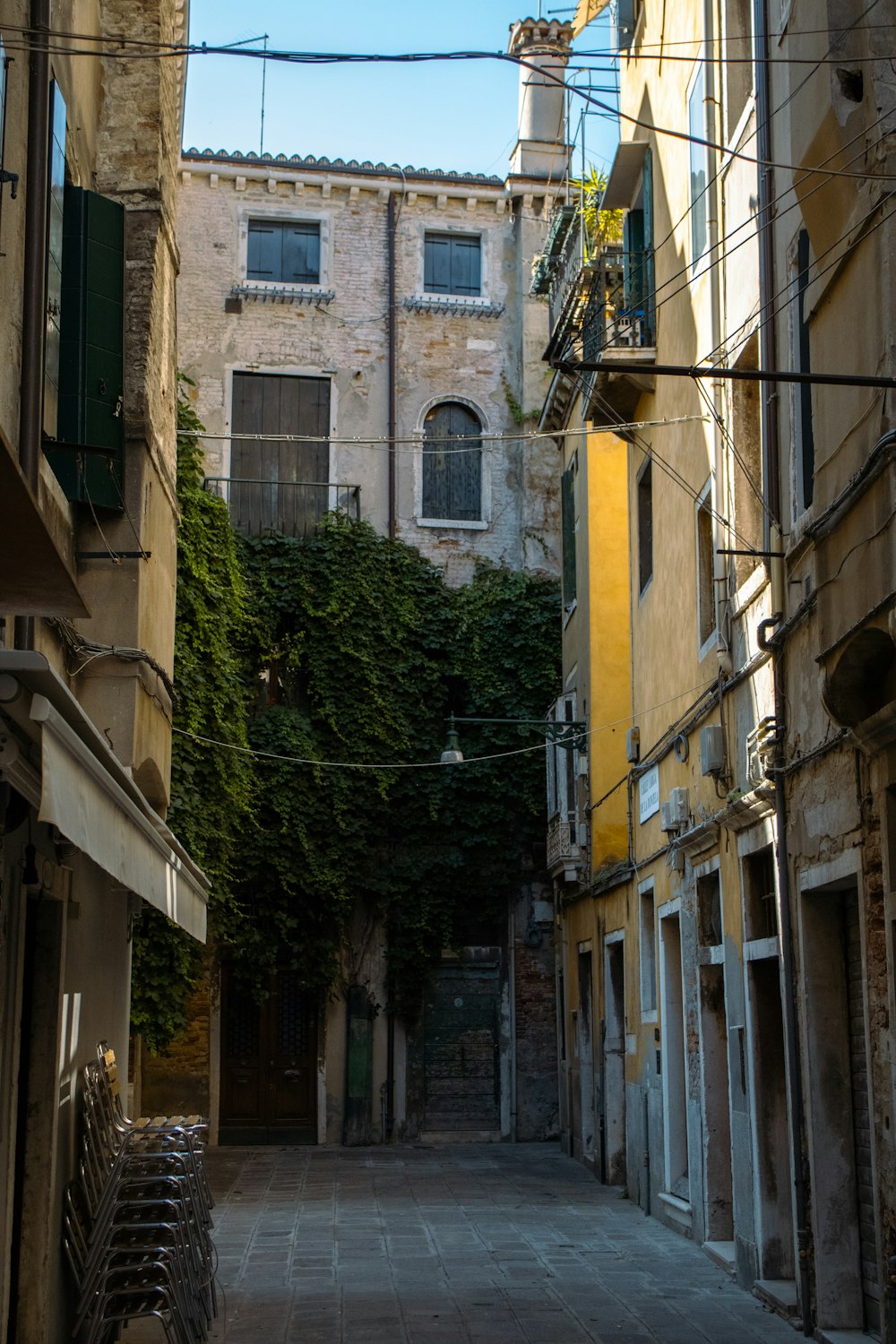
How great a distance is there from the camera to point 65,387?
7910mm

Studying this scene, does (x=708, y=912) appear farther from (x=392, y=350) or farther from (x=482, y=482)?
(x=392, y=350)

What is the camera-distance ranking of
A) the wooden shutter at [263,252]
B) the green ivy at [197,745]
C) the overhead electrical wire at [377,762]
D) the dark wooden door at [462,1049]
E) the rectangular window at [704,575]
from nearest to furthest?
1. the rectangular window at [704,575]
2. the green ivy at [197,745]
3. the overhead electrical wire at [377,762]
4. the dark wooden door at [462,1049]
5. the wooden shutter at [263,252]

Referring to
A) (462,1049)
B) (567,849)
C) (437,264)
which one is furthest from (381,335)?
(462,1049)

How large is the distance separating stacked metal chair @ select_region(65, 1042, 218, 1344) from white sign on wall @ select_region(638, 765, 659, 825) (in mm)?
6089

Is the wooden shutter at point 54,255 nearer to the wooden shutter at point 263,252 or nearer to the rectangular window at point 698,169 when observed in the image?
the rectangular window at point 698,169

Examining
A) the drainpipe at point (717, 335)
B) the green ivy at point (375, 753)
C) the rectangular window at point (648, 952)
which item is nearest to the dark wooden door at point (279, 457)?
the green ivy at point (375, 753)

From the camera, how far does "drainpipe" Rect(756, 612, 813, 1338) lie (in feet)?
26.5

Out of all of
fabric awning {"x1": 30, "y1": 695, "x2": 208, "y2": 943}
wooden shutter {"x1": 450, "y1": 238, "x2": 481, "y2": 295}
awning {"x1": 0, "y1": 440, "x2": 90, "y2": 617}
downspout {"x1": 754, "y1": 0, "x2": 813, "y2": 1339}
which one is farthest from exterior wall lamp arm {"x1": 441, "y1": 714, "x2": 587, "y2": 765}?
awning {"x1": 0, "y1": 440, "x2": 90, "y2": 617}

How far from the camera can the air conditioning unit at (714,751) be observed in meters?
10.3

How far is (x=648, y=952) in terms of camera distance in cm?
1416

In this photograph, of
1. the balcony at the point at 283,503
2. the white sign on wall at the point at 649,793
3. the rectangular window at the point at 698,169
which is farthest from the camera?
the balcony at the point at 283,503

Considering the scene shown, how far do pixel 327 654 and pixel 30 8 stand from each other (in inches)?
550

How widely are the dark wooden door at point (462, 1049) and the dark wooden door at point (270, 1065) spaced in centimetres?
163

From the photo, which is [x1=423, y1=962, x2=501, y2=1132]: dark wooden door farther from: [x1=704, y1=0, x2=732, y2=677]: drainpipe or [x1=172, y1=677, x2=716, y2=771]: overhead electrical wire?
[x1=704, y1=0, x2=732, y2=677]: drainpipe
